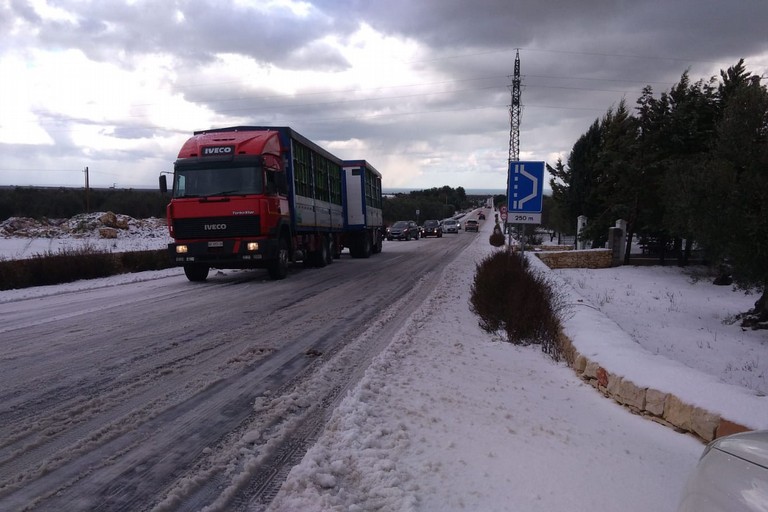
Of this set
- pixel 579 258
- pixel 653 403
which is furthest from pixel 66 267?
pixel 579 258

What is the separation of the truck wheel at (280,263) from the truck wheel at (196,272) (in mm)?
1832

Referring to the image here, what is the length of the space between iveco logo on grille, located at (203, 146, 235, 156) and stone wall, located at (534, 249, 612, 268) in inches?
523

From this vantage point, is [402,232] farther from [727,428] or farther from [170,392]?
[727,428]

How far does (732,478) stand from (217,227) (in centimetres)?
1361

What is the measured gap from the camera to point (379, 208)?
3042 centimetres

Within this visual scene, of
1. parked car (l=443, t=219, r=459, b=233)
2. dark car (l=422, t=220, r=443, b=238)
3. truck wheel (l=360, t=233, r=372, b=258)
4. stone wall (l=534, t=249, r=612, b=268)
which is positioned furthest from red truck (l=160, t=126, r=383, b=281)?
parked car (l=443, t=219, r=459, b=233)

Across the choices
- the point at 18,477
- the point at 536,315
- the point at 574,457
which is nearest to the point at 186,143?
the point at 536,315

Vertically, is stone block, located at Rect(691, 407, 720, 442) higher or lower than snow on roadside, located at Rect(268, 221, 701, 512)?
higher

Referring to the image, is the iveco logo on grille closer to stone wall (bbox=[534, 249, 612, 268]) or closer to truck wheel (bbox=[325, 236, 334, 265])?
truck wheel (bbox=[325, 236, 334, 265])

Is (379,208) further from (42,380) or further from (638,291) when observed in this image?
(42,380)

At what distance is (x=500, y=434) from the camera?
4.46 metres

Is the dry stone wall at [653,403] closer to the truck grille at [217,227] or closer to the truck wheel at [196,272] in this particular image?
the truck grille at [217,227]

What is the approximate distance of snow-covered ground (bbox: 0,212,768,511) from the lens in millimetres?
3484

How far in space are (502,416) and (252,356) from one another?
338 centimetres
